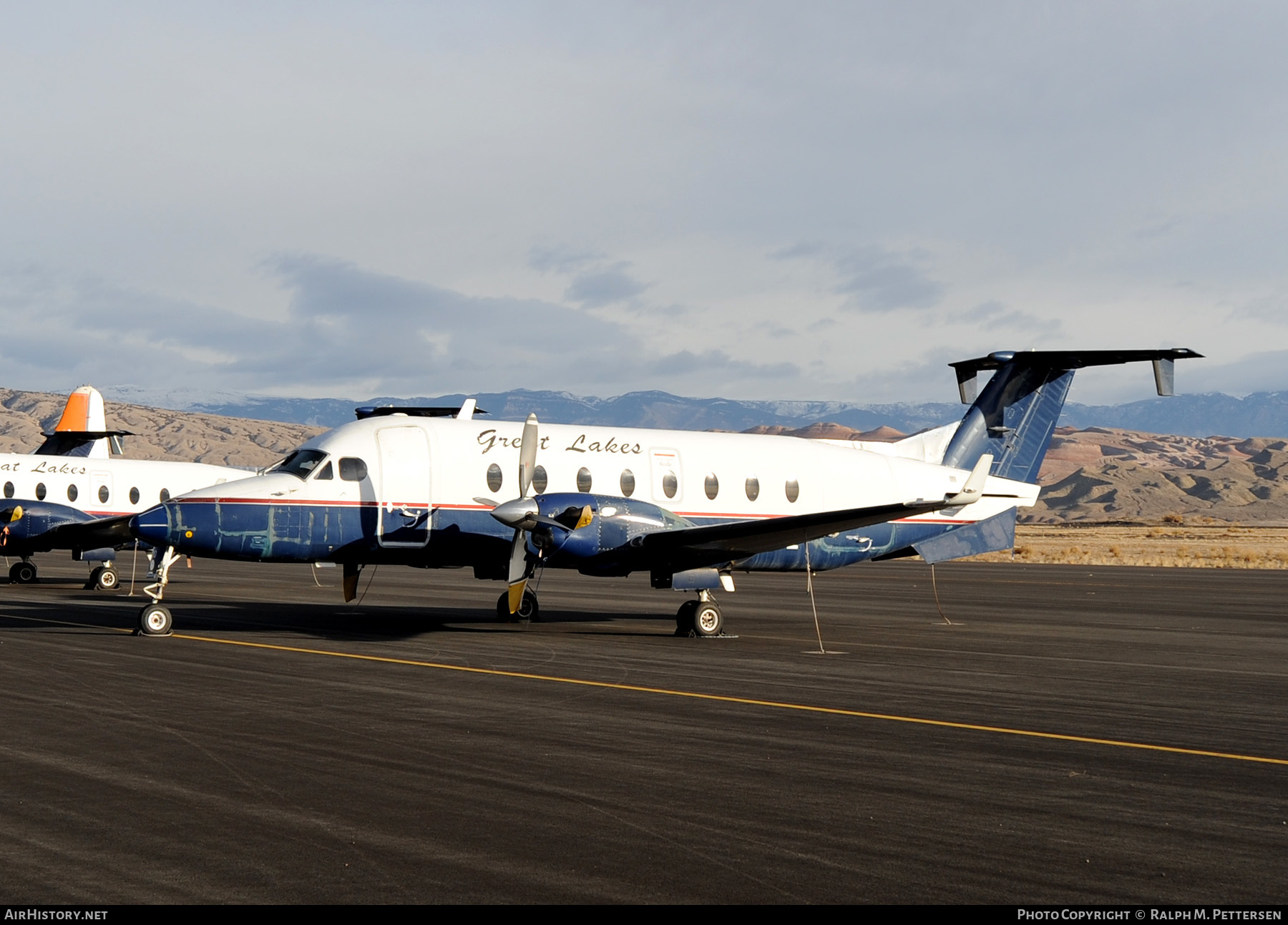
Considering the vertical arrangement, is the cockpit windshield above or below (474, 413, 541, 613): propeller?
above

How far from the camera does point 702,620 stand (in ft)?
69.6

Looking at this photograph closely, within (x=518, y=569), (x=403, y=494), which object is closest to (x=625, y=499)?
(x=518, y=569)

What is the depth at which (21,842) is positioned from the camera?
730cm

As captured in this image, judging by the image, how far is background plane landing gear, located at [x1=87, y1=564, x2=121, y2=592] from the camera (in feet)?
106

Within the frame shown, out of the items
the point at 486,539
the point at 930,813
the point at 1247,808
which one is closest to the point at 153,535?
the point at 486,539

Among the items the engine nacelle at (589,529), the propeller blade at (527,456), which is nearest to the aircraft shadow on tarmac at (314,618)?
the engine nacelle at (589,529)

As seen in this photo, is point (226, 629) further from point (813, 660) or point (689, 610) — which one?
point (813, 660)

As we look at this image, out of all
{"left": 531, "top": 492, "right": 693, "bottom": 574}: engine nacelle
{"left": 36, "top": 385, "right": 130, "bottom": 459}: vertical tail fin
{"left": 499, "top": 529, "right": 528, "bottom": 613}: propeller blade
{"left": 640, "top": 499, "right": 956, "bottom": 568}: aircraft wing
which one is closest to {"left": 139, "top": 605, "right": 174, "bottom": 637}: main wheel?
{"left": 499, "top": 529, "right": 528, "bottom": 613}: propeller blade

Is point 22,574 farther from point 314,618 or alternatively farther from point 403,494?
point 403,494

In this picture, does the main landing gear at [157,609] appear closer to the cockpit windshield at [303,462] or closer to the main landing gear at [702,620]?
the cockpit windshield at [303,462]

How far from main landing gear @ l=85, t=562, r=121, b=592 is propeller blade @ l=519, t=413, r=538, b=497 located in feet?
55.7

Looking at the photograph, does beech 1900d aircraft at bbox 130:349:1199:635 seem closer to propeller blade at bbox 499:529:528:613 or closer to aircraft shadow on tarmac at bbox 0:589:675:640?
propeller blade at bbox 499:529:528:613

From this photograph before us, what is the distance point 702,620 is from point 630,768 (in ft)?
37.5

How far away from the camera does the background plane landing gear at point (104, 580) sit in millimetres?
32194
